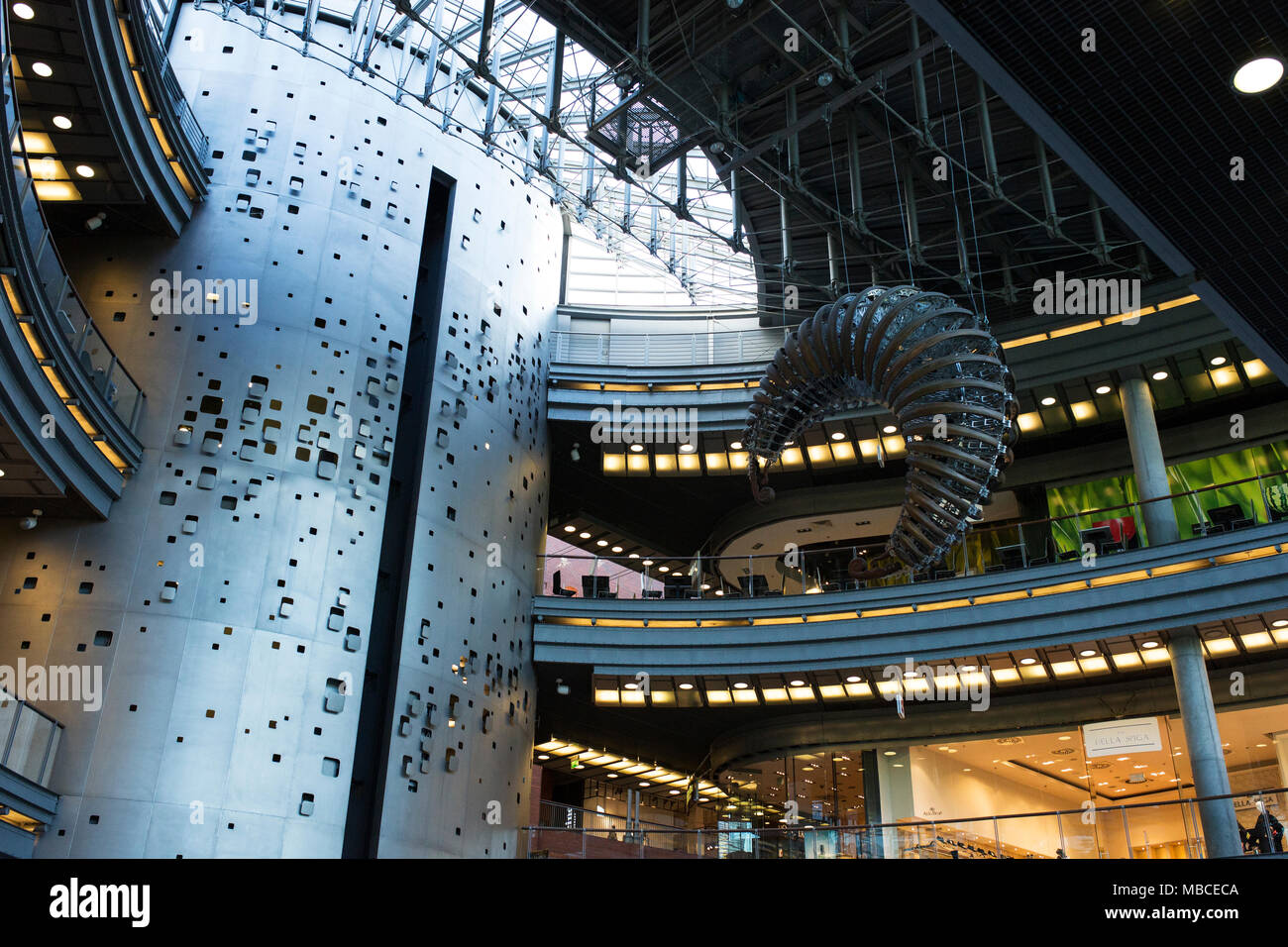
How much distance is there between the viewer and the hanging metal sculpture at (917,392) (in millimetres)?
8695

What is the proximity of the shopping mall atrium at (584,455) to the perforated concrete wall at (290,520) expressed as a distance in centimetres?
7

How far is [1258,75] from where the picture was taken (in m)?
4.50

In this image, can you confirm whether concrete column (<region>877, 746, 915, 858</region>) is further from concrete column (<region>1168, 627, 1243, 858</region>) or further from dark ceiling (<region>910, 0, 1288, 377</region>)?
dark ceiling (<region>910, 0, 1288, 377</region>)

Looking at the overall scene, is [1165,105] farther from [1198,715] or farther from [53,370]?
[1198,715]

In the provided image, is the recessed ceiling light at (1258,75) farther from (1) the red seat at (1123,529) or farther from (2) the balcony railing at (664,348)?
(2) the balcony railing at (664,348)

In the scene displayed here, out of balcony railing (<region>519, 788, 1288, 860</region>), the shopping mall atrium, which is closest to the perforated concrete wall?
the shopping mall atrium

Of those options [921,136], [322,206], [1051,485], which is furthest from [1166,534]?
[322,206]

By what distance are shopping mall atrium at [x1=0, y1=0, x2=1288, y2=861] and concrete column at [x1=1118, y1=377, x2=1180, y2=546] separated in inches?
3.6

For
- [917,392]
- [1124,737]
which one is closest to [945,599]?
[1124,737]

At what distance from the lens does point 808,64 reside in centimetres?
1648

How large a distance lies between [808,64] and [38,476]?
1314 cm

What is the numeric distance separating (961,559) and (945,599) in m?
0.89

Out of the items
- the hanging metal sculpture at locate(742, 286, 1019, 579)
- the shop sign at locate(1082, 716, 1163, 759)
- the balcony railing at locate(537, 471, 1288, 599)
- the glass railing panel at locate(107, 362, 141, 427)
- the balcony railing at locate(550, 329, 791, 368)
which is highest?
the balcony railing at locate(550, 329, 791, 368)

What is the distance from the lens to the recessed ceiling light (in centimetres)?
444
